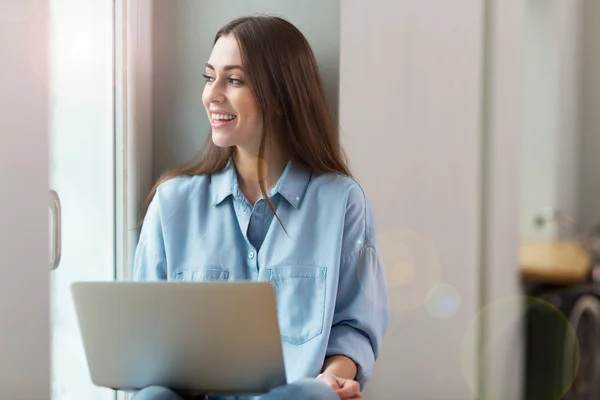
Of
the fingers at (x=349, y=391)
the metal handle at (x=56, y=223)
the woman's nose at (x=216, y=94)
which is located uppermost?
the woman's nose at (x=216, y=94)

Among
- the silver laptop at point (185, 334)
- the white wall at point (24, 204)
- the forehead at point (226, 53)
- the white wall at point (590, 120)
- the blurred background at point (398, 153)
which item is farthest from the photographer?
the white wall at point (590, 120)

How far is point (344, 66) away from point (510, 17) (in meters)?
0.37

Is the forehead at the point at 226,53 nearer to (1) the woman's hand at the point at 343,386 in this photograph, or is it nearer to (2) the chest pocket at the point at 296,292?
(2) the chest pocket at the point at 296,292

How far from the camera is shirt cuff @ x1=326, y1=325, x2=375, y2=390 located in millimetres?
1240

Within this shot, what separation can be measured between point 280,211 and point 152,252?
244 millimetres

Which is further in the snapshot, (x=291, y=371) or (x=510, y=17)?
(x=510, y=17)

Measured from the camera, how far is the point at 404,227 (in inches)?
60.9

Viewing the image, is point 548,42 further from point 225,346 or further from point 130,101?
point 225,346

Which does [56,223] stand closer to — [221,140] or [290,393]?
[221,140]

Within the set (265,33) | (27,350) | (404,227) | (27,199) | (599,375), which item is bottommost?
(599,375)

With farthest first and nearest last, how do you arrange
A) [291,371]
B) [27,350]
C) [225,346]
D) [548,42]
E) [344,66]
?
1. [548,42]
2. [344,66]
3. [291,371]
4. [27,350]
5. [225,346]

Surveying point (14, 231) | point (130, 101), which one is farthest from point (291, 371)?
point (130, 101)

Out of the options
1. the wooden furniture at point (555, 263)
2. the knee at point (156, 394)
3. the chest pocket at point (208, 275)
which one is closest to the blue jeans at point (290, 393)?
the knee at point (156, 394)

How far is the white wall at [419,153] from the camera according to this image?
1.49 metres
